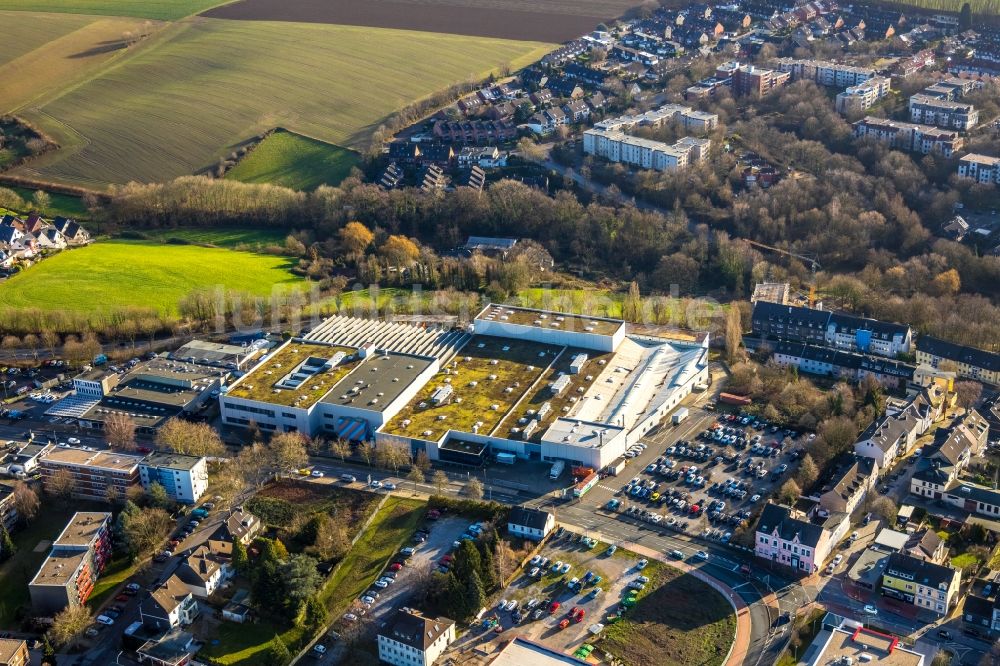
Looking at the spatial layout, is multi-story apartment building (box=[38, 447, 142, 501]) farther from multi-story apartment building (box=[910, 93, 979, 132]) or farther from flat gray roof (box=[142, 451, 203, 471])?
multi-story apartment building (box=[910, 93, 979, 132])

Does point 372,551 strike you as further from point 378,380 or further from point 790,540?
point 790,540

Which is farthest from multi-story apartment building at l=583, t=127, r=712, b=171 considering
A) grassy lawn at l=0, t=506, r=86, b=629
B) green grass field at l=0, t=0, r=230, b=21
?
green grass field at l=0, t=0, r=230, b=21

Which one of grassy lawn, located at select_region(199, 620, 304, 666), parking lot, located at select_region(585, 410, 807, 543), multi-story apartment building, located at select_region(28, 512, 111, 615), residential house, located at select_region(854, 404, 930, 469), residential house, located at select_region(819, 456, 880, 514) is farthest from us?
residential house, located at select_region(854, 404, 930, 469)

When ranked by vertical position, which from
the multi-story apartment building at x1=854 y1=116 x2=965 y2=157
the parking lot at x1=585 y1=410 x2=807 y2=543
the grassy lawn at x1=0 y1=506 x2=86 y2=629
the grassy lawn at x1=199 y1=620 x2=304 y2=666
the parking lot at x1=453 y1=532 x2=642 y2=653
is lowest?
the grassy lawn at x1=0 y1=506 x2=86 y2=629

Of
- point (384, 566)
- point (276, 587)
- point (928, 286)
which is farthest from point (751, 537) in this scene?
point (928, 286)

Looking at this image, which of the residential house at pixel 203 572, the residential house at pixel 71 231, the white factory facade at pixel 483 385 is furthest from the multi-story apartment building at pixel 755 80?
the residential house at pixel 203 572

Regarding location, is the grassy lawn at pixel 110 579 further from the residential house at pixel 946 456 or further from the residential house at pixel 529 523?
the residential house at pixel 946 456

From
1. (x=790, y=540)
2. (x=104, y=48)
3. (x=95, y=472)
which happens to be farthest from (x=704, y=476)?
(x=104, y=48)

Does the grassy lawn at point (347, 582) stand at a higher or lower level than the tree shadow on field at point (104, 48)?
lower
